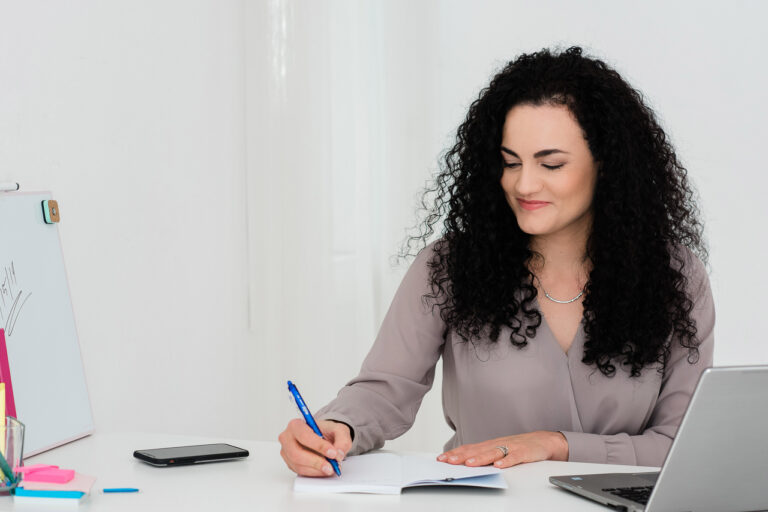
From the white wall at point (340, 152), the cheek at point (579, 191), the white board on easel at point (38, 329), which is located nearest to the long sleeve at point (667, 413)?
the cheek at point (579, 191)

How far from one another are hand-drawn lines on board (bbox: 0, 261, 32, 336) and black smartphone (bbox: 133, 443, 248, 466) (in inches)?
11.9

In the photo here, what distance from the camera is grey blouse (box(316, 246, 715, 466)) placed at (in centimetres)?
156

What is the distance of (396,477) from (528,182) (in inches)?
24.2

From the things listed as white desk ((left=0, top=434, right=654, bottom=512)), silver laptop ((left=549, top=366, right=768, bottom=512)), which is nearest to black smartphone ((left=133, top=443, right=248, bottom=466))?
white desk ((left=0, top=434, right=654, bottom=512))

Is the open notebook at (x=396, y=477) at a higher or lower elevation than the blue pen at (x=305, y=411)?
lower

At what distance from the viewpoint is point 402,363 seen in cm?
162

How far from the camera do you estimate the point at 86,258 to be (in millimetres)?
1858

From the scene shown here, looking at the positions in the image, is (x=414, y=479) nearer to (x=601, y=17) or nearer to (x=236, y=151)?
(x=236, y=151)

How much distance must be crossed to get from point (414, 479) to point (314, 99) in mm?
1735

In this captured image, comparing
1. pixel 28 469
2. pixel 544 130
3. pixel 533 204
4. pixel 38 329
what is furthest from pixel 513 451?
pixel 38 329

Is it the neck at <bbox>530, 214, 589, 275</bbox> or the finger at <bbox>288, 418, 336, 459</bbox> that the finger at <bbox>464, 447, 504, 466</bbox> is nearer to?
the finger at <bbox>288, 418, 336, 459</bbox>

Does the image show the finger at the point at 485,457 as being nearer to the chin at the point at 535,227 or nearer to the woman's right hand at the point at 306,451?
the woman's right hand at the point at 306,451

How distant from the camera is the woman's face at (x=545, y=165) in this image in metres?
1.54

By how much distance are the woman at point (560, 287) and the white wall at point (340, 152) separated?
87 centimetres
